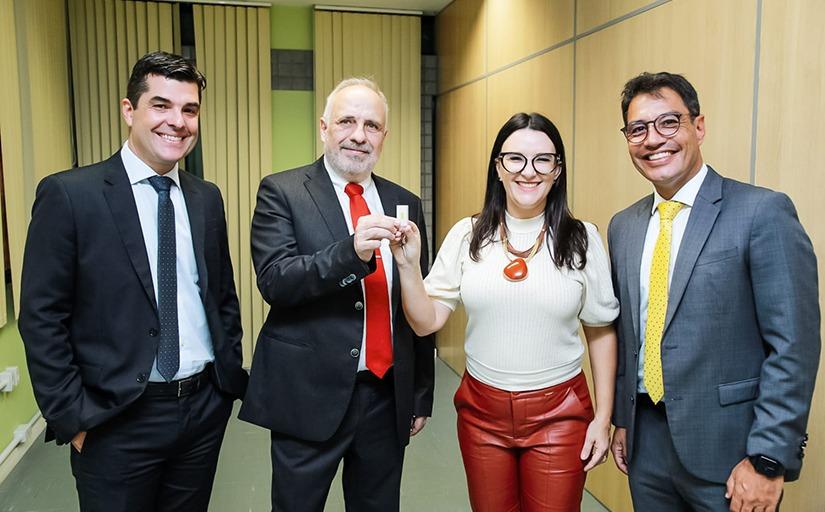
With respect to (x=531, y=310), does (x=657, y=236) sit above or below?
above

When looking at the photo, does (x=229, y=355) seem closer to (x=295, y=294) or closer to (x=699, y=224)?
(x=295, y=294)

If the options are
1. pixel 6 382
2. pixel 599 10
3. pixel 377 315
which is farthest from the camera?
pixel 6 382

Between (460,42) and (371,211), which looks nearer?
(371,211)

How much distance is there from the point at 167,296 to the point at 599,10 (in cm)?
257

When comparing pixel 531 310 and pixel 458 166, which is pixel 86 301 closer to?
pixel 531 310

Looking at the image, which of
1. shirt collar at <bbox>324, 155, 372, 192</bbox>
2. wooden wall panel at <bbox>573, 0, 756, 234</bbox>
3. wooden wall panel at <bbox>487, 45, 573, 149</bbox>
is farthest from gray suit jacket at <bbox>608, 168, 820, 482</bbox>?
wooden wall panel at <bbox>487, 45, 573, 149</bbox>

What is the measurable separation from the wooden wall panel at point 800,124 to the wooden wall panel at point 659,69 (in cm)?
9

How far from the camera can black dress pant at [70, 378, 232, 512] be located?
1.86m

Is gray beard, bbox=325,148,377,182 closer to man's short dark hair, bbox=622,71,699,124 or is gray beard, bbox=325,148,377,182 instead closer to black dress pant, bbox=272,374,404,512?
black dress pant, bbox=272,374,404,512

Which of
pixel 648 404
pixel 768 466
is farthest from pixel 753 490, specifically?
pixel 648 404

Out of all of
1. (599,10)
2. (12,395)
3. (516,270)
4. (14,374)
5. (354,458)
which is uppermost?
(599,10)

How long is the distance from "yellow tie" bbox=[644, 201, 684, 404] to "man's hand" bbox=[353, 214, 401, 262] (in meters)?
0.70

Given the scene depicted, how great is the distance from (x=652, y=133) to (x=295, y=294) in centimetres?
105

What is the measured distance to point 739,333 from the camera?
5.30 ft
